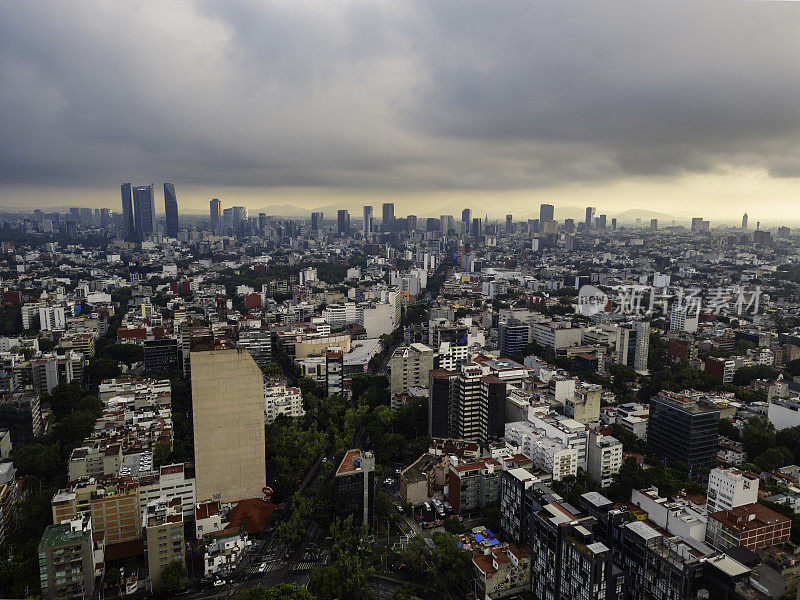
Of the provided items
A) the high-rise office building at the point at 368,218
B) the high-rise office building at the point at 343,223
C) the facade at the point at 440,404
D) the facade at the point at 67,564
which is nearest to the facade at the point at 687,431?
the facade at the point at 440,404

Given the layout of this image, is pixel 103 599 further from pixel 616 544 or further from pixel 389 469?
pixel 616 544

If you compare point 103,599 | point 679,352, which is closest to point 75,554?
point 103,599

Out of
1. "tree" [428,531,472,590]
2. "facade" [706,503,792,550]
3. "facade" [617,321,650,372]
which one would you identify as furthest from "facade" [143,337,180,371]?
"facade" [706,503,792,550]

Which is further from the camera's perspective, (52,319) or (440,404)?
(52,319)

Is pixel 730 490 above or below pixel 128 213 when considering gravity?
below

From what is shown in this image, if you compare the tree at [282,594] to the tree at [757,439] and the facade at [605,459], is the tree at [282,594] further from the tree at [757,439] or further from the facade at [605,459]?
the tree at [757,439]

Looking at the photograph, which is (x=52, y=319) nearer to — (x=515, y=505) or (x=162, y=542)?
(x=162, y=542)

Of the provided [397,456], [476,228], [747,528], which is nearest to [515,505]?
[747,528]
